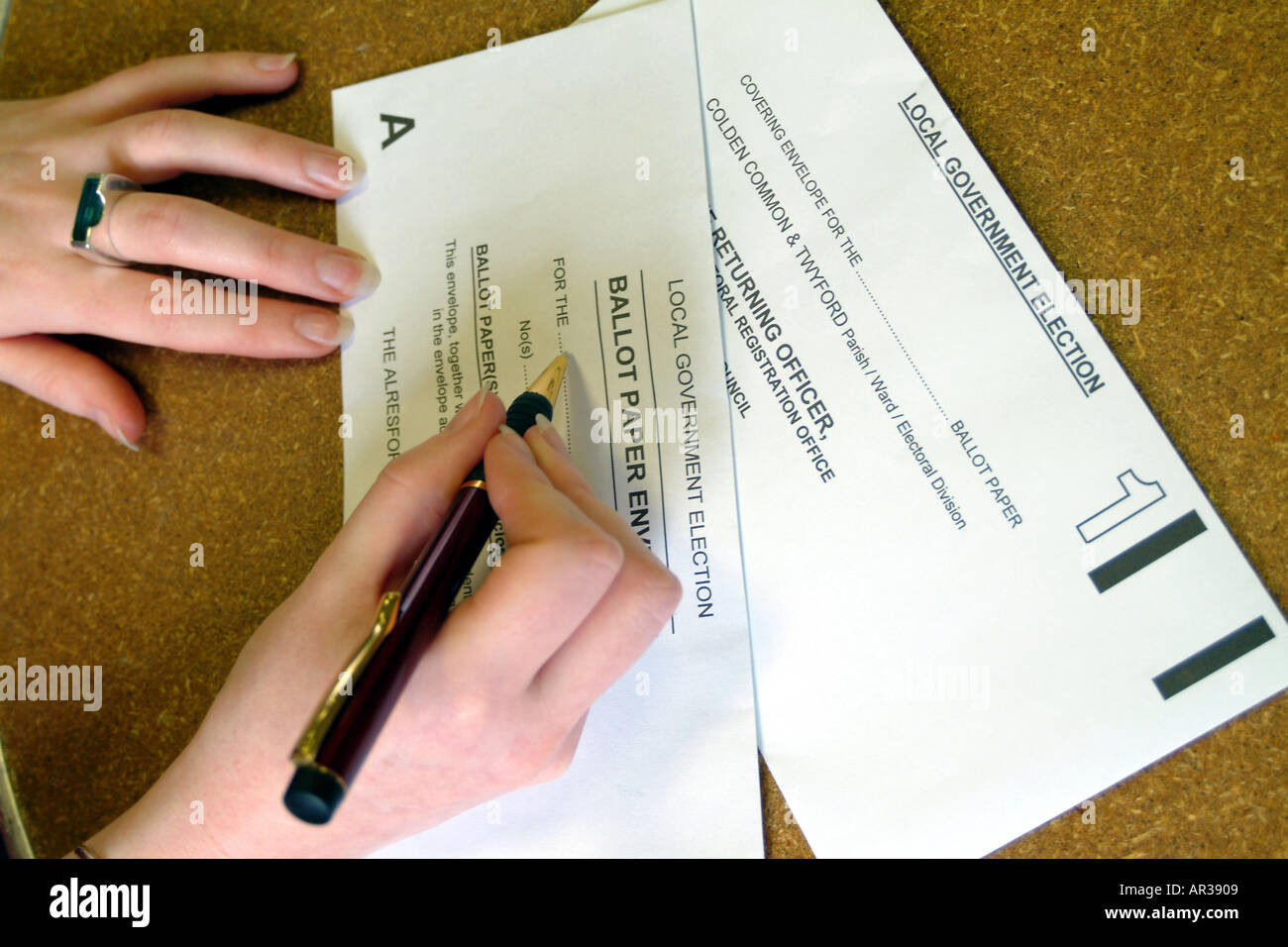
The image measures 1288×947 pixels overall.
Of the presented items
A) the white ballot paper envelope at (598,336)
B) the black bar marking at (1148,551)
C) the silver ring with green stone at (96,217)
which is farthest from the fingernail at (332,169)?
the black bar marking at (1148,551)

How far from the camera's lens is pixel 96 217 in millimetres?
540

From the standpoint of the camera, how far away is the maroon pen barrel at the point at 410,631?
28cm

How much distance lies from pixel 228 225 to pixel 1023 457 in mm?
542

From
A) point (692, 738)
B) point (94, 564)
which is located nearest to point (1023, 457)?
point (692, 738)

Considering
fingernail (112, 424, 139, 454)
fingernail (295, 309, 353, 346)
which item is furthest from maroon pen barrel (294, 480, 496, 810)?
fingernail (112, 424, 139, 454)

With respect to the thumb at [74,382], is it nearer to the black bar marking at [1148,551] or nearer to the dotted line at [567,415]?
the dotted line at [567,415]

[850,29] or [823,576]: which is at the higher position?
[850,29]

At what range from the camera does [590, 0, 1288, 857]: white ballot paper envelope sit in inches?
16.5

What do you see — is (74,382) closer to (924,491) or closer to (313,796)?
(313,796)

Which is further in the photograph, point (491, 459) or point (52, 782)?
point (52, 782)

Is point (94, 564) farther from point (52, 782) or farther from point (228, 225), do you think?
point (228, 225)

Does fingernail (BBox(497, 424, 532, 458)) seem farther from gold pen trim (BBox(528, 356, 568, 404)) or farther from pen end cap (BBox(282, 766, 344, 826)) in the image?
pen end cap (BBox(282, 766, 344, 826))

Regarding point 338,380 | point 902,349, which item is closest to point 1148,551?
point 902,349

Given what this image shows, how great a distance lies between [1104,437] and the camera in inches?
16.6
